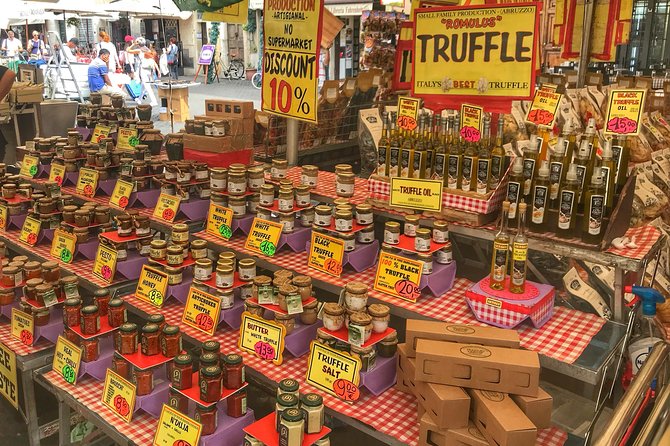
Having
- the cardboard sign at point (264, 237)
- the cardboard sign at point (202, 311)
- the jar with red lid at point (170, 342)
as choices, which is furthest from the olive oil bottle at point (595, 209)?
the jar with red lid at point (170, 342)

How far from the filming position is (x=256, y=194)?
347 cm

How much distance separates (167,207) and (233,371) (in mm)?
1479

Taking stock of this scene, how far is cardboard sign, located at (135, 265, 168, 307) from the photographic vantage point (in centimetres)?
319

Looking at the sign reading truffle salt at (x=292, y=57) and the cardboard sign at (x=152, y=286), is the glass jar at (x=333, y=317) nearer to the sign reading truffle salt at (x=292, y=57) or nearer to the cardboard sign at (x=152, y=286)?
the cardboard sign at (x=152, y=286)

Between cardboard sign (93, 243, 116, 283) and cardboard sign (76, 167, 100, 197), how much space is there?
729mm

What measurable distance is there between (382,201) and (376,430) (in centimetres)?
122

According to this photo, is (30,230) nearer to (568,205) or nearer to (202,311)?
(202,311)

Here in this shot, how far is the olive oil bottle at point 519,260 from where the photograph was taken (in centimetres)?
239

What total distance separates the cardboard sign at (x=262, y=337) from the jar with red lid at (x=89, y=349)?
71 cm

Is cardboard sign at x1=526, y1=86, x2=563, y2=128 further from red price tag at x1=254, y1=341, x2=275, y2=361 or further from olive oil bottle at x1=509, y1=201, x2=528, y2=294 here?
red price tag at x1=254, y1=341, x2=275, y2=361

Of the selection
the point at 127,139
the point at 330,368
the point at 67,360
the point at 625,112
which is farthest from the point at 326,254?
the point at 127,139

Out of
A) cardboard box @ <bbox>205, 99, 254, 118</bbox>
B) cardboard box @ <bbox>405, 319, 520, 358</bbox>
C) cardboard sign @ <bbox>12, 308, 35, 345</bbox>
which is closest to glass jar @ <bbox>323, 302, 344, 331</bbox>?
cardboard box @ <bbox>405, 319, 520, 358</bbox>

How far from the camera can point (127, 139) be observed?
458cm

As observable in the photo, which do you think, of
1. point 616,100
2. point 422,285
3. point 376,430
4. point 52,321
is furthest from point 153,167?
point 616,100
